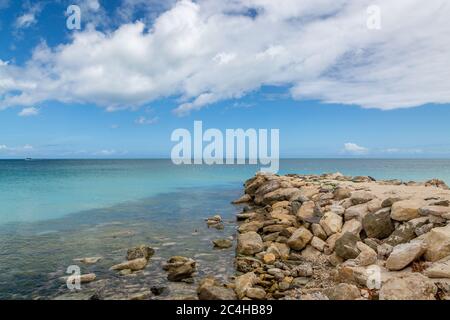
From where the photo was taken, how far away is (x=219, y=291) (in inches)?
340

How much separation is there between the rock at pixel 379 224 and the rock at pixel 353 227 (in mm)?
210

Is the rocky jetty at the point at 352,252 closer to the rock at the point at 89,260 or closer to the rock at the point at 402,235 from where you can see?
the rock at the point at 402,235

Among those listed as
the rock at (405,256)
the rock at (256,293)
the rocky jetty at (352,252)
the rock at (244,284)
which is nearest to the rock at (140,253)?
the rocky jetty at (352,252)

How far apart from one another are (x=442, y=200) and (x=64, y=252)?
1412cm

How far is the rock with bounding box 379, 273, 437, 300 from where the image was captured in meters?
6.94

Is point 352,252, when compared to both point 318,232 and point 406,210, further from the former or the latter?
point 406,210

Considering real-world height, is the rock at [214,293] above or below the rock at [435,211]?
below

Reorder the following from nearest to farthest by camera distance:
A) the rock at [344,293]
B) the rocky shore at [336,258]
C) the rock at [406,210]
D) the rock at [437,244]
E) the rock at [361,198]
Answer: the rock at [344,293] → the rocky shore at [336,258] → the rock at [437,244] → the rock at [406,210] → the rock at [361,198]

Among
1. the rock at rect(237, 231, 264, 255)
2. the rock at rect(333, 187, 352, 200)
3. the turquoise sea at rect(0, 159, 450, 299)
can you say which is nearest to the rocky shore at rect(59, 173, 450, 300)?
the rock at rect(237, 231, 264, 255)

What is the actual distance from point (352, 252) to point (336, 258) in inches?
22.2

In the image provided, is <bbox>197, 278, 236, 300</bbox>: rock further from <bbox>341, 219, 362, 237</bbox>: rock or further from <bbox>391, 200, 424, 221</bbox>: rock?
<bbox>391, 200, 424, 221</bbox>: rock

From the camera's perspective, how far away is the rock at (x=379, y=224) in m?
11.7

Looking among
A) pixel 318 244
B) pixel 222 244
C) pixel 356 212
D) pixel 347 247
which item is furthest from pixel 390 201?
pixel 222 244
